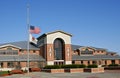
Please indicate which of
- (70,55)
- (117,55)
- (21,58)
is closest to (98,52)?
(117,55)

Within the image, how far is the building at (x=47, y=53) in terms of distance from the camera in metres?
63.4

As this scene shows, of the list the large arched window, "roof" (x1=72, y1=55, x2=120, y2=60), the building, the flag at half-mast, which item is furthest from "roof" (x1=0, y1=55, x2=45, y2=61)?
the flag at half-mast

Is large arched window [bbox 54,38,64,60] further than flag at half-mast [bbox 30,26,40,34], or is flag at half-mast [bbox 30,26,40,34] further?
large arched window [bbox 54,38,64,60]

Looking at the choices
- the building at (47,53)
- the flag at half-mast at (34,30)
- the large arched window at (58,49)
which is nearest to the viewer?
the flag at half-mast at (34,30)

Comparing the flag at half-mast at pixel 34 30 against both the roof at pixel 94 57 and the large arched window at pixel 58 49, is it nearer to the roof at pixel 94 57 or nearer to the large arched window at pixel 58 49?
the large arched window at pixel 58 49

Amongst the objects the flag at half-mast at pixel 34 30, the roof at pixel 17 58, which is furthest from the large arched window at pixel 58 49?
the flag at half-mast at pixel 34 30

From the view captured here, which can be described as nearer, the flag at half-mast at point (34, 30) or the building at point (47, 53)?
the flag at half-mast at point (34, 30)

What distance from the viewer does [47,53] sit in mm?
64938

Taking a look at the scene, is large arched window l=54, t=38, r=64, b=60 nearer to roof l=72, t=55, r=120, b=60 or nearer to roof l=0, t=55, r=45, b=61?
roof l=0, t=55, r=45, b=61

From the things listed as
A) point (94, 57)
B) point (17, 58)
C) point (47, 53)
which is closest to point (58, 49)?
point (47, 53)

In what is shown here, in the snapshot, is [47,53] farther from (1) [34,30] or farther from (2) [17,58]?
(1) [34,30]

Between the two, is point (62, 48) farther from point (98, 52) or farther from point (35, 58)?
point (98, 52)

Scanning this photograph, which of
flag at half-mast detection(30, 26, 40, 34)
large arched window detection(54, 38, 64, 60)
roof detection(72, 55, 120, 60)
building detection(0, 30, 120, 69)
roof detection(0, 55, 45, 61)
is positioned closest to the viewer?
flag at half-mast detection(30, 26, 40, 34)

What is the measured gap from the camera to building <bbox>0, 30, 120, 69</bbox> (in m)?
63.4
